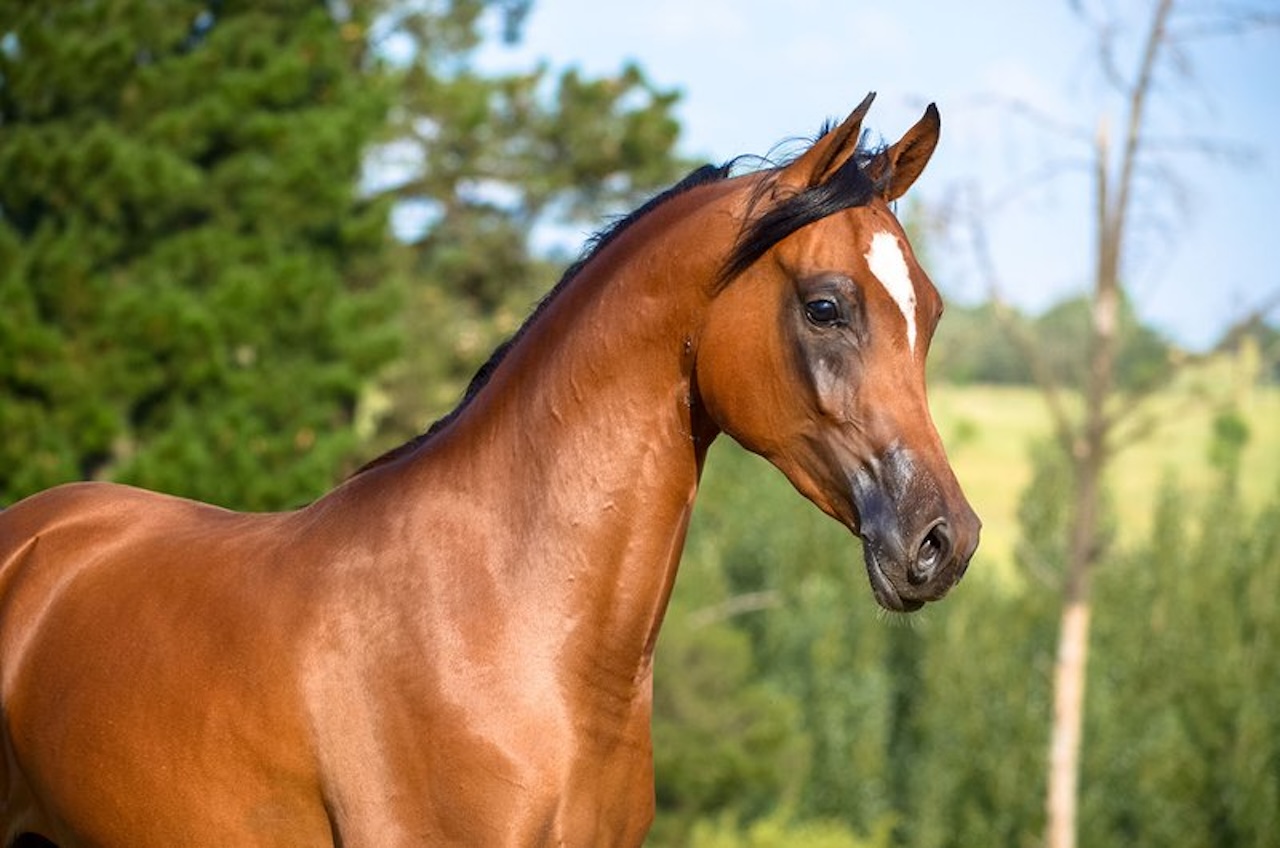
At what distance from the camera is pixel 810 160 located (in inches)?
111

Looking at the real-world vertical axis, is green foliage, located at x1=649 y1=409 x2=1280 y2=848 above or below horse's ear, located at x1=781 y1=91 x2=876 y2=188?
below

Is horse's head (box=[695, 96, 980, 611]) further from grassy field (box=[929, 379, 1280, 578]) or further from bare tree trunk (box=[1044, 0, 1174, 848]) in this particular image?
grassy field (box=[929, 379, 1280, 578])

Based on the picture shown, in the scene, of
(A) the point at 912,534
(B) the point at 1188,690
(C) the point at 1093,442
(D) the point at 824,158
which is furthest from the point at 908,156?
(B) the point at 1188,690

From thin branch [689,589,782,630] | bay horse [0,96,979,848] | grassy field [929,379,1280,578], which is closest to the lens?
bay horse [0,96,979,848]

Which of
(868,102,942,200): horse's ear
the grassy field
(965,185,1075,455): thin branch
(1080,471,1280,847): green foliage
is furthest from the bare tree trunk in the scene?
the grassy field

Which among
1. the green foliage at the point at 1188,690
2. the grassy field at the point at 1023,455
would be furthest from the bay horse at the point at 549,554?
the grassy field at the point at 1023,455

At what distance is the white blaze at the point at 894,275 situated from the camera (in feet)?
9.04

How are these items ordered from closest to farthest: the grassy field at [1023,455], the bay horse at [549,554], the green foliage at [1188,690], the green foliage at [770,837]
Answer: the bay horse at [549,554] < the green foliage at [770,837] < the green foliage at [1188,690] < the grassy field at [1023,455]

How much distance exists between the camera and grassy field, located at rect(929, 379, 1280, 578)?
4575cm

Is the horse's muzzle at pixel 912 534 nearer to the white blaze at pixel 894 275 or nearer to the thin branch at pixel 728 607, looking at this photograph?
the white blaze at pixel 894 275

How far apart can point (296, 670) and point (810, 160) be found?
50.8 inches

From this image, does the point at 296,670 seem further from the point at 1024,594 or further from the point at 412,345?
the point at 1024,594

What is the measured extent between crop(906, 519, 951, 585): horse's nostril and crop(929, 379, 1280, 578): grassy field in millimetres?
37773

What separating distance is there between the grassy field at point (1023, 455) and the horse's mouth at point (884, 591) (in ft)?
124
